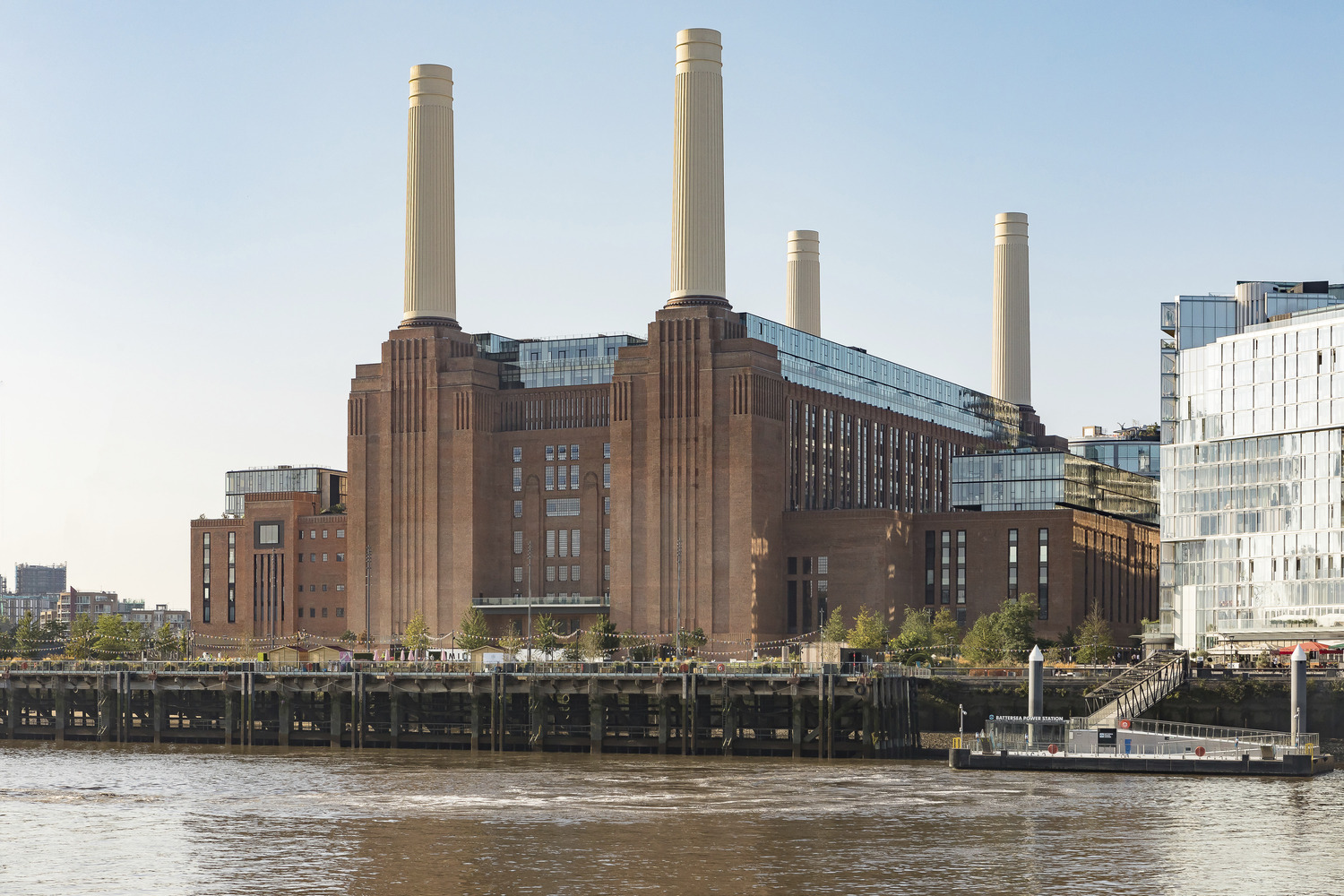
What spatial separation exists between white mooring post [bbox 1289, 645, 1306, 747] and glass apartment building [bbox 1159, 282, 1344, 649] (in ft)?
125

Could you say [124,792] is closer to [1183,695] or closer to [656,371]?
[1183,695]

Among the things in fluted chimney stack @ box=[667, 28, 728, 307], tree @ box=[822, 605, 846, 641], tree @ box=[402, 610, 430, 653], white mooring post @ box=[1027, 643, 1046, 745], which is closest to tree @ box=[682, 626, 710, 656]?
tree @ box=[822, 605, 846, 641]

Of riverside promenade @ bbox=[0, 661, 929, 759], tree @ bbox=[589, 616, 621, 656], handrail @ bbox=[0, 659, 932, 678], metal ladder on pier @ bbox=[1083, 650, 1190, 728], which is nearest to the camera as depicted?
metal ladder on pier @ bbox=[1083, 650, 1190, 728]

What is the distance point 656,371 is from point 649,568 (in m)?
19.8

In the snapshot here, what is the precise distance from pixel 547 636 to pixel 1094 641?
48.9 meters

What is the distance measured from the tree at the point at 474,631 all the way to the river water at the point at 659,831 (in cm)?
7377

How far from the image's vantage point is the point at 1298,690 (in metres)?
98.0

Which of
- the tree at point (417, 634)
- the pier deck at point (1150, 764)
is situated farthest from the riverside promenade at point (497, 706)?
the tree at point (417, 634)

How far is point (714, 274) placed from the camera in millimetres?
189750

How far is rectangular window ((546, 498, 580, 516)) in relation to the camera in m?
197

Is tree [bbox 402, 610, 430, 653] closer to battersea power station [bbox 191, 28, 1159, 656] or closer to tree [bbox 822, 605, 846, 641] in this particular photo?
battersea power station [bbox 191, 28, 1159, 656]

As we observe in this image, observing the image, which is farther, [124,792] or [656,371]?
[656,371]

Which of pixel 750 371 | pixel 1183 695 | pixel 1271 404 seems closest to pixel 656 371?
Result: pixel 750 371

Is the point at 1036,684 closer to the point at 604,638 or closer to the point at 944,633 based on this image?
the point at 944,633
